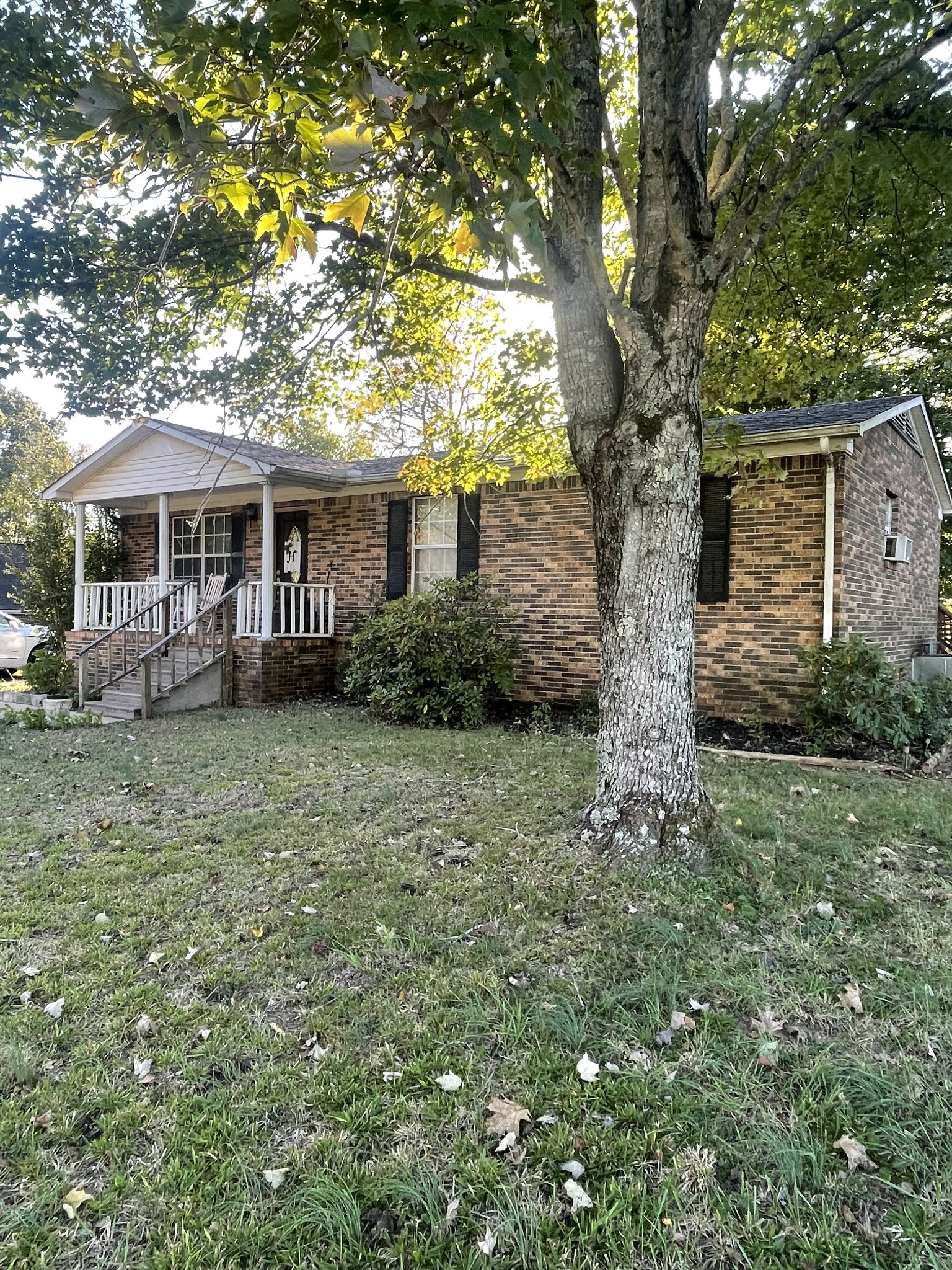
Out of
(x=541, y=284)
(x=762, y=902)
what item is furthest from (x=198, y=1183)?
(x=541, y=284)

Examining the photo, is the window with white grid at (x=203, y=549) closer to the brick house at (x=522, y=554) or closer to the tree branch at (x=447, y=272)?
the brick house at (x=522, y=554)

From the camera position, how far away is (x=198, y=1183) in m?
1.81

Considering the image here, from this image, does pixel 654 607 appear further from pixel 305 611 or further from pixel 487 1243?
pixel 305 611

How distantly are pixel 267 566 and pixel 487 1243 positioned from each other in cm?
967

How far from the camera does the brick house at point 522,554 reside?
7.97m

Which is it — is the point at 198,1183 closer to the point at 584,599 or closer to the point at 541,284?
the point at 541,284

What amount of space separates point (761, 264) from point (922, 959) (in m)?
5.79

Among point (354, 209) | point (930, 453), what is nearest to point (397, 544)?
point (354, 209)

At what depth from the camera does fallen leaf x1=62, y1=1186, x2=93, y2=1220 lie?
173cm

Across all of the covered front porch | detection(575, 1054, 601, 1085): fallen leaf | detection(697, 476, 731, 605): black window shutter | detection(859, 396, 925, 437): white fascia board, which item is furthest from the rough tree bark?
the covered front porch

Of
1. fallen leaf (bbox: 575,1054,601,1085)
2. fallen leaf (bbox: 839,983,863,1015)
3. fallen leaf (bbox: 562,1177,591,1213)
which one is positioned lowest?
fallen leaf (bbox: 562,1177,591,1213)

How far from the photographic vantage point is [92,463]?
491 inches

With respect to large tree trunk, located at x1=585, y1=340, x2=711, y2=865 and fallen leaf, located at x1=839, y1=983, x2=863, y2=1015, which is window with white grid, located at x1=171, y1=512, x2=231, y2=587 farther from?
fallen leaf, located at x1=839, y1=983, x2=863, y2=1015

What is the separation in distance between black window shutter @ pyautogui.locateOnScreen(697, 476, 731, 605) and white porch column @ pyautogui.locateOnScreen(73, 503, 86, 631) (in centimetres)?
1057
